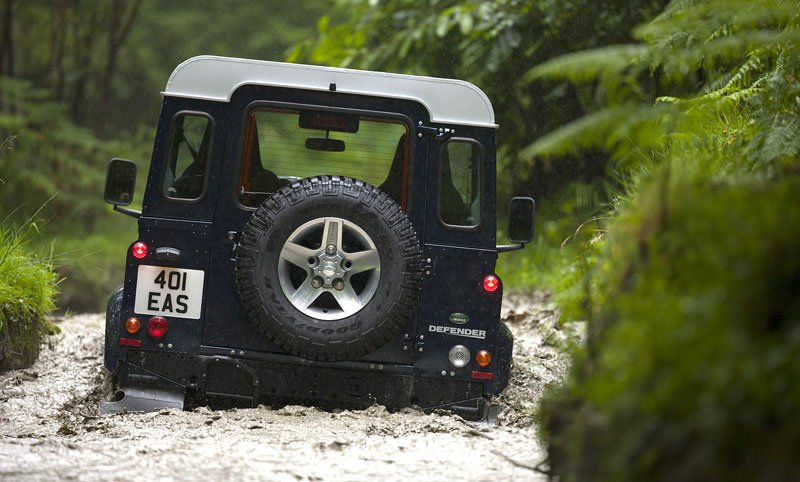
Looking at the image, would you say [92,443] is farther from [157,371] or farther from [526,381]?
[526,381]

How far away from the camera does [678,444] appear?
286cm

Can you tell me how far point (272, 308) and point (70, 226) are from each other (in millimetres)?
13586

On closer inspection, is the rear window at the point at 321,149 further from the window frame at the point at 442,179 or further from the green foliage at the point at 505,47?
the green foliage at the point at 505,47

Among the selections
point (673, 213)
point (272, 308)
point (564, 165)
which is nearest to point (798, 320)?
point (673, 213)

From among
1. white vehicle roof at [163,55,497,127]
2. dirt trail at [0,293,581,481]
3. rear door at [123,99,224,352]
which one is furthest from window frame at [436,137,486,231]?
rear door at [123,99,224,352]

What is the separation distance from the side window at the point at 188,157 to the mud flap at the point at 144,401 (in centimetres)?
118

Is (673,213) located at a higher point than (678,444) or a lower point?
higher

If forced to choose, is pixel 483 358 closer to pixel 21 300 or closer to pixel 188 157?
pixel 188 157

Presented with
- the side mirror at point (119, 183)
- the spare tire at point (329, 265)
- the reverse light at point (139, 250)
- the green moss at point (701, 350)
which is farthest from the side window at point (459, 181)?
the green moss at point (701, 350)

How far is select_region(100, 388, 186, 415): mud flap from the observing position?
239 inches

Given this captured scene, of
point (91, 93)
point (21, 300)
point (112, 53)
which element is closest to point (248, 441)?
point (21, 300)

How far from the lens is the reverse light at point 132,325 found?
6078mm

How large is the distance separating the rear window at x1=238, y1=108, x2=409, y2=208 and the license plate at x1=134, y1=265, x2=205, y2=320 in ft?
1.86

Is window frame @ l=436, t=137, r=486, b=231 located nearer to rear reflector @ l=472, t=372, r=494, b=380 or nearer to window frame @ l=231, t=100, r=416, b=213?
window frame @ l=231, t=100, r=416, b=213
